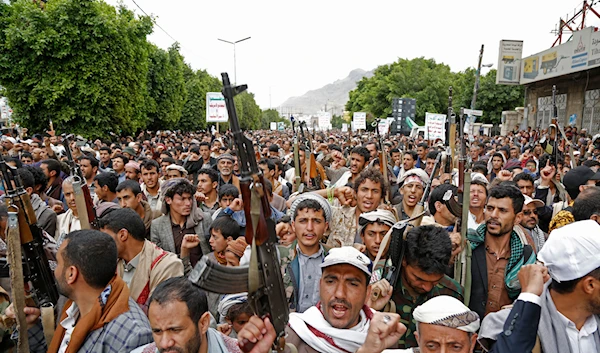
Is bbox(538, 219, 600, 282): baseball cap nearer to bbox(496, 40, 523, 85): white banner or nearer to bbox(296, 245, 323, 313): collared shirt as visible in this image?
bbox(296, 245, 323, 313): collared shirt

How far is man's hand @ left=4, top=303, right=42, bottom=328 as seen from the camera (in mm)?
2775

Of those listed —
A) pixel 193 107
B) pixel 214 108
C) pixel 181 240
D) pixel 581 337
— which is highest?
pixel 193 107

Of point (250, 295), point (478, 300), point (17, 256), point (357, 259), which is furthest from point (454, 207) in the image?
point (17, 256)

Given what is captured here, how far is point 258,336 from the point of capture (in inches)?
79.0

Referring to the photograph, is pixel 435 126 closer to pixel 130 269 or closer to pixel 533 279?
pixel 130 269

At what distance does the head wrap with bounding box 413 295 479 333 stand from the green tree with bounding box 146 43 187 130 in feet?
76.2

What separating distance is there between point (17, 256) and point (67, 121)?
1509 centimetres

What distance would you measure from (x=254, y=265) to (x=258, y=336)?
11.8 inches

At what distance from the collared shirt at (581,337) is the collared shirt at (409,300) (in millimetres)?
860

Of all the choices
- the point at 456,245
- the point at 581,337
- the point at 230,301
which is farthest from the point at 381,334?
the point at 456,245

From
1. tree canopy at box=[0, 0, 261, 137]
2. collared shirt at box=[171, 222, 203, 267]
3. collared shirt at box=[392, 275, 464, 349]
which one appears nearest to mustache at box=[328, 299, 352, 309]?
collared shirt at box=[392, 275, 464, 349]

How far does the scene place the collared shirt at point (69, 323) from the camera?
8.10 ft

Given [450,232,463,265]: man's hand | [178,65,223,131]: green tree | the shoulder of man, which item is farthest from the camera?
[178,65,223,131]: green tree

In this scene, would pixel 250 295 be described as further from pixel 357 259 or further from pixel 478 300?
pixel 478 300
